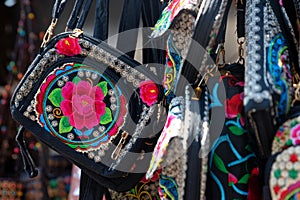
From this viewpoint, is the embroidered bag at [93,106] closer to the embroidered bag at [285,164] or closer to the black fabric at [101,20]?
the black fabric at [101,20]

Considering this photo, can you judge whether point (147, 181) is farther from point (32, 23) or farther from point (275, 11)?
point (32, 23)

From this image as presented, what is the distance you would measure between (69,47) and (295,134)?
0.37m

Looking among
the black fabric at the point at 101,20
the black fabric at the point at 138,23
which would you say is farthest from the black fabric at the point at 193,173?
the black fabric at the point at 101,20

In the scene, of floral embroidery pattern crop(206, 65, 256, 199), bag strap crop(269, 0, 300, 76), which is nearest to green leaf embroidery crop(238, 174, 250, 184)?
floral embroidery pattern crop(206, 65, 256, 199)

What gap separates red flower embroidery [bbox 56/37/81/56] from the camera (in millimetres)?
716

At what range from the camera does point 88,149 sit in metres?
0.71

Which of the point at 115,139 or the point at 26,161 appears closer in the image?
the point at 115,139

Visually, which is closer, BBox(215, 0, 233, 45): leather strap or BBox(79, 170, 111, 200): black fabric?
BBox(215, 0, 233, 45): leather strap

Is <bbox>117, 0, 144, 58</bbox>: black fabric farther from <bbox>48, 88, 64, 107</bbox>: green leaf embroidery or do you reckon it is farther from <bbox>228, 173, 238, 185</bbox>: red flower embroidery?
<bbox>228, 173, 238, 185</bbox>: red flower embroidery

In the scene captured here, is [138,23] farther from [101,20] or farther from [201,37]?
[201,37]

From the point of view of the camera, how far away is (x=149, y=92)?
0.69 metres

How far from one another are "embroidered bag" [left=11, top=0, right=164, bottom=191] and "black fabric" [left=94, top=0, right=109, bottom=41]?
0.10m

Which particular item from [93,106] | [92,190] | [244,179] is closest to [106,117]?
[93,106]

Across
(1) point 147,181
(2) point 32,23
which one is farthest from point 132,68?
(2) point 32,23
